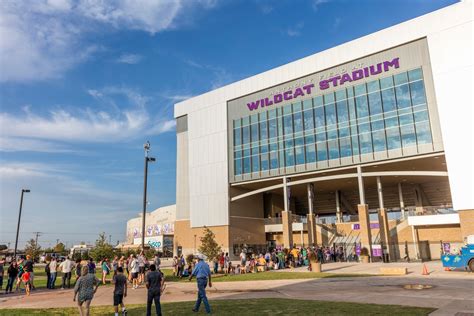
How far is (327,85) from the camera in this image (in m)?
45.2

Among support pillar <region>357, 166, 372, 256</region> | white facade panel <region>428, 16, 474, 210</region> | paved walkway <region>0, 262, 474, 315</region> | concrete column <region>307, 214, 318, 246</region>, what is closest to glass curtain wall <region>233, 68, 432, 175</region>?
white facade panel <region>428, 16, 474, 210</region>

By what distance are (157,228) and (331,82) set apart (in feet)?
272

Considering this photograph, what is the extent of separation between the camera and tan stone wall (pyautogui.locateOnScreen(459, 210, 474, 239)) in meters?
33.9

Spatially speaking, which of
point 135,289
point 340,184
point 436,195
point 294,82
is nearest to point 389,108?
point 294,82

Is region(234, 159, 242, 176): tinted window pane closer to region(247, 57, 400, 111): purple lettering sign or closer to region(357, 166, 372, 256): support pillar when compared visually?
region(247, 57, 400, 111): purple lettering sign

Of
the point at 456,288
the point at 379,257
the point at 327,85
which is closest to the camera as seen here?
the point at 456,288

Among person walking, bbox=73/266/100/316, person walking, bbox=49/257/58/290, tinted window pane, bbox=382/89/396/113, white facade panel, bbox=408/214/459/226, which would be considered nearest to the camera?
person walking, bbox=73/266/100/316

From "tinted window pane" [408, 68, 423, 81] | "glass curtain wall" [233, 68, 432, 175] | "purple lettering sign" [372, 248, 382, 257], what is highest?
"tinted window pane" [408, 68, 423, 81]

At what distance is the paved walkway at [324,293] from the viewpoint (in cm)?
1329

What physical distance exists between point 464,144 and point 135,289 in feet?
102

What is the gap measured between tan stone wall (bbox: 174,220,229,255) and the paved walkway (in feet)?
95.1

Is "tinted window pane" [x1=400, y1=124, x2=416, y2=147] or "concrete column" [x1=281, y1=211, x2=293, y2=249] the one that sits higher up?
"tinted window pane" [x1=400, y1=124, x2=416, y2=147]

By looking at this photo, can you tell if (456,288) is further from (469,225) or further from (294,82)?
(294,82)

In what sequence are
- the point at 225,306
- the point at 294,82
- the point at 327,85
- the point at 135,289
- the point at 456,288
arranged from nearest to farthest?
1. the point at 225,306
2. the point at 456,288
3. the point at 135,289
4. the point at 327,85
5. the point at 294,82
